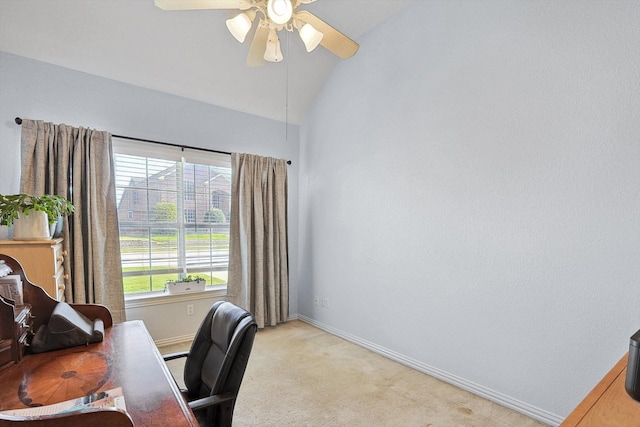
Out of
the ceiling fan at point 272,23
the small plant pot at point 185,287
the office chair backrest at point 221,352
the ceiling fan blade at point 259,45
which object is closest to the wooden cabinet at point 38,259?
the office chair backrest at point 221,352

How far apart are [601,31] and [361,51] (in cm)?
201

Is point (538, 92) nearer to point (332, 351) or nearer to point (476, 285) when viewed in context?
point (476, 285)

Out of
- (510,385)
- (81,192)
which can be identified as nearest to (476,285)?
(510,385)

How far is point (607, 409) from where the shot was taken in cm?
85

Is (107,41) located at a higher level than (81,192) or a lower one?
higher

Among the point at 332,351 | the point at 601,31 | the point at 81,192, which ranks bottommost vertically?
the point at 332,351

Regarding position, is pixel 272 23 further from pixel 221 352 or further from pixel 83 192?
pixel 83 192

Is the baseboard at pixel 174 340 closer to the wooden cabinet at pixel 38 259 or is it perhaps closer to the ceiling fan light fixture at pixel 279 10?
the wooden cabinet at pixel 38 259

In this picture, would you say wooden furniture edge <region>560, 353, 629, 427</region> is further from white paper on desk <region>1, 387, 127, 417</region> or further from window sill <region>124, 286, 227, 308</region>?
window sill <region>124, 286, 227, 308</region>

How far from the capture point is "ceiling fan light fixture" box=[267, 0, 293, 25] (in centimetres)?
144

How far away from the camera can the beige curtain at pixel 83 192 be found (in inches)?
98.9

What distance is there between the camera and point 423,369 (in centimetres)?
262

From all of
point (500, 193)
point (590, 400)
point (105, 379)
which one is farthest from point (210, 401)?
point (500, 193)

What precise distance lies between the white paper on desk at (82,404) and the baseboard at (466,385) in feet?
7.68
